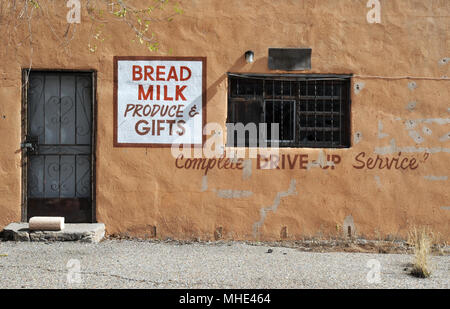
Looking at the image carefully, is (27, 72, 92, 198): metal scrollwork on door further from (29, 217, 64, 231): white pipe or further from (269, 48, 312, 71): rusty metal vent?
(269, 48, 312, 71): rusty metal vent

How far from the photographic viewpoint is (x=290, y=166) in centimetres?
716

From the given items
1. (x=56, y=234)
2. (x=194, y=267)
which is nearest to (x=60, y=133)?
(x=56, y=234)

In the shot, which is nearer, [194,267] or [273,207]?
[194,267]

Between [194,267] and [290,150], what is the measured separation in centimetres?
241

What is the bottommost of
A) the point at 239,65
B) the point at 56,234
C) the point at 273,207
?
the point at 56,234

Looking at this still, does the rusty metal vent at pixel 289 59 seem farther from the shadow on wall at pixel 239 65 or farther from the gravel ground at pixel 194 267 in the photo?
the gravel ground at pixel 194 267

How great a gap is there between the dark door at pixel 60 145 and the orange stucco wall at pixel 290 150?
0.21 metres

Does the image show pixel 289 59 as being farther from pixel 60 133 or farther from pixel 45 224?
pixel 45 224

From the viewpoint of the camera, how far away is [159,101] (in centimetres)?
718

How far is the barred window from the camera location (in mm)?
7289

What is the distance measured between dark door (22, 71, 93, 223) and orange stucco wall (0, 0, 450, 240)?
0.21m

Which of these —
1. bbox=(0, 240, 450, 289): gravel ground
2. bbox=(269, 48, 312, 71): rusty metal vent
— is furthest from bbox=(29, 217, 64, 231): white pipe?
bbox=(269, 48, 312, 71): rusty metal vent

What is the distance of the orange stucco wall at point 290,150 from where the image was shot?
712cm

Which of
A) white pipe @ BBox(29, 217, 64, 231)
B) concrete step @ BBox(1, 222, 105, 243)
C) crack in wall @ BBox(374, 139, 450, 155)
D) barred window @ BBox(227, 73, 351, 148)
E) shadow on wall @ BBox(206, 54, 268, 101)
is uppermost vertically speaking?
shadow on wall @ BBox(206, 54, 268, 101)
